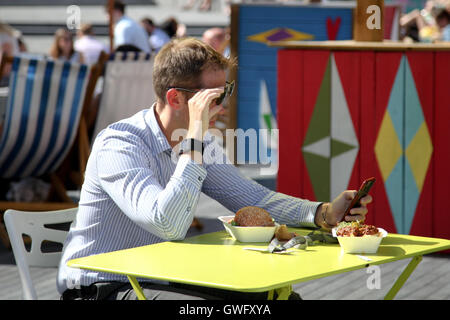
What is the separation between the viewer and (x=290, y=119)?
19.7ft

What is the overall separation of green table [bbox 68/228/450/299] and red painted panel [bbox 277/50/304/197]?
126 inches

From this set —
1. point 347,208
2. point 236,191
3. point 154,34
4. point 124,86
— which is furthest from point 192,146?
point 154,34

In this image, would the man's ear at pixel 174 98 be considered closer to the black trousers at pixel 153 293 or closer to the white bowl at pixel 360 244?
the black trousers at pixel 153 293

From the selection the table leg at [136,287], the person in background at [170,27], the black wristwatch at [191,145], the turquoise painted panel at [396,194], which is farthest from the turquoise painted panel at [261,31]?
the table leg at [136,287]

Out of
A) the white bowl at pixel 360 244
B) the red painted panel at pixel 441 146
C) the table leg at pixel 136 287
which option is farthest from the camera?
the red painted panel at pixel 441 146

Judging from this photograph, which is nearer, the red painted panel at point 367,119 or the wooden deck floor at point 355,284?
the wooden deck floor at point 355,284

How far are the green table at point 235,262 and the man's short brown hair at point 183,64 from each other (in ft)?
1.80

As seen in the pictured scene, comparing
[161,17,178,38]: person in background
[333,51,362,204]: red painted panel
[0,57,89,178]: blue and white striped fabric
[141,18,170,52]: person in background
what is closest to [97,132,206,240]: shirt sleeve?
[333,51,362,204]: red painted panel

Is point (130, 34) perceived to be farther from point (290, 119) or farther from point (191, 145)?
point (191, 145)

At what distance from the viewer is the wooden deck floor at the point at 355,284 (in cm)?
485

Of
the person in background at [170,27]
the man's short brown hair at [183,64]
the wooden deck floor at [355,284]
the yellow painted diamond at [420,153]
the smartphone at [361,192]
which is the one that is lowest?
the wooden deck floor at [355,284]

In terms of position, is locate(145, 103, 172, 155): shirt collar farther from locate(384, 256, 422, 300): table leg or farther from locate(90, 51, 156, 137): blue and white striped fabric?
locate(90, 51, 156, 137): blue and white striped fabric
